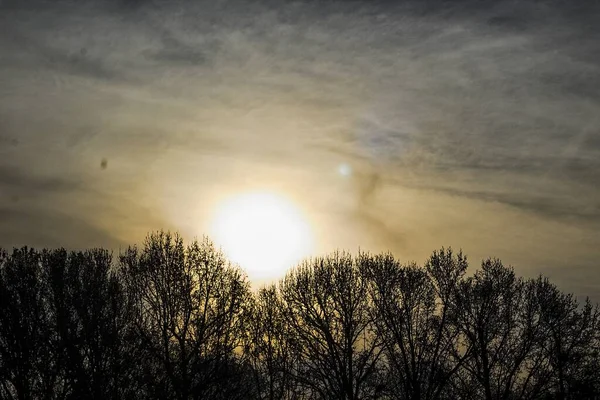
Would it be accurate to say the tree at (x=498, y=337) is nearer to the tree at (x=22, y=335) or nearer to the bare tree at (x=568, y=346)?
the bare tree at (x=568, y=346)

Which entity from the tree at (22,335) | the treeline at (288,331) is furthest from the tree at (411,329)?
the tree at (22,335)

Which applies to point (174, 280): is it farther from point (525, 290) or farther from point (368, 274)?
point (525, 290)

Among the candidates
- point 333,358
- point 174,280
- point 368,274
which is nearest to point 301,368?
point 333,358

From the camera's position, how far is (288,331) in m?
50.8

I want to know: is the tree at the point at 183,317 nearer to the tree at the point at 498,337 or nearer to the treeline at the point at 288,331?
the treeline at the point at 288,331

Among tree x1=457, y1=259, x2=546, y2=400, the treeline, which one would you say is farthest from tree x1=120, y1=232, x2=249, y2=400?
tree x1=457, y1=259, x2=546, y2=400

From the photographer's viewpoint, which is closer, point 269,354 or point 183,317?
point 183,317

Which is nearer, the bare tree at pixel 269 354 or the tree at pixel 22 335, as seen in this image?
the tree at pixel 22 335

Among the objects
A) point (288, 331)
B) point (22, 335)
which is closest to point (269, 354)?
point (288, 331)

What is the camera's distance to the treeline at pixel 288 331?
1617 inches

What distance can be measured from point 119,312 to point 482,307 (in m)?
28.3

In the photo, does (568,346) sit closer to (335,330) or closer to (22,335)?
(335,330)

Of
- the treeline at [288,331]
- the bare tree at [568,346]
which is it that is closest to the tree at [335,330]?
the treeline at [288,331]

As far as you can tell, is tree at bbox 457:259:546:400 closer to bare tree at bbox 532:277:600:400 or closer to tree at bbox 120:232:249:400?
bare tree at bbox 532:277:600:400
